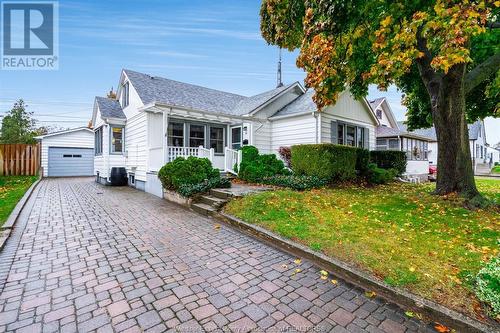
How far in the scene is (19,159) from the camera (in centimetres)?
1611

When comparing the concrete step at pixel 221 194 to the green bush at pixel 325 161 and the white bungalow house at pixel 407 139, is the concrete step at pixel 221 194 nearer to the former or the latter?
the green bush at pixel 325 161

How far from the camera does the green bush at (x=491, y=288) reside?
7.60 feet

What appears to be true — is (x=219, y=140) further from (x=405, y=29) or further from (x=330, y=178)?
(x=405, y=29)

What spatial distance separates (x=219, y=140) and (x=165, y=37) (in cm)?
616

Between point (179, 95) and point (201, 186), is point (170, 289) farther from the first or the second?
point (179, 95)

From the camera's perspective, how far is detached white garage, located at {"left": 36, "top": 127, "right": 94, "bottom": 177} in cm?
1848

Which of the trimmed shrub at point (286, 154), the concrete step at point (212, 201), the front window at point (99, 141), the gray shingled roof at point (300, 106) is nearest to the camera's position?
the concrete step at point (212, 201)

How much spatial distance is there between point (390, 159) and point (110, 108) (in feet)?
52.9

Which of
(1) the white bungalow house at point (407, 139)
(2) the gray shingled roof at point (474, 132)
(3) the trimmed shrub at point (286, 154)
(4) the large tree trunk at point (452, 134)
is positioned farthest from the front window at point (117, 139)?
(2) the gray shingled roof at point (474, 132)

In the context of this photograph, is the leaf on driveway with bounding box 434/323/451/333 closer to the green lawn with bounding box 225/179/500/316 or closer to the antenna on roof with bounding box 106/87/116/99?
the green lawn with bounding box 225/179/500/316

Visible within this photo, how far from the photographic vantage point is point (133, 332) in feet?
7.13

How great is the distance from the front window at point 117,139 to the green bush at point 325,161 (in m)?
9.48

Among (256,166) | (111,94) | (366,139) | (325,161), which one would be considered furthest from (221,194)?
(111,94)

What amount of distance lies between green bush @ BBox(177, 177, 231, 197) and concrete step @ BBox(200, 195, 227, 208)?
0.97 ft
